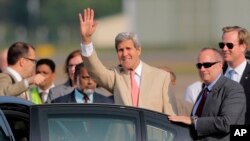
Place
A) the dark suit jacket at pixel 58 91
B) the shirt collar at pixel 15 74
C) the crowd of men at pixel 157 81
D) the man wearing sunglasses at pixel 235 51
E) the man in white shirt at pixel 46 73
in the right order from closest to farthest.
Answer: the crowd of men at pixel 157 81 → the man wearing sunglasses at pixel 235 51 → the shirt collar at pixel 15 74 → the dark suit jacket at pixel 58 91 → the man in white shirt at pixel 46 73

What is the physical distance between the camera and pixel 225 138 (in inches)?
310

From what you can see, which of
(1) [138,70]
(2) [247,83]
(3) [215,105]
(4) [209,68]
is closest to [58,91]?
(1) [138,70]

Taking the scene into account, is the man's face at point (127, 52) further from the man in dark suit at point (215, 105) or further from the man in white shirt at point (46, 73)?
the man in white shirt at point (46, 73)

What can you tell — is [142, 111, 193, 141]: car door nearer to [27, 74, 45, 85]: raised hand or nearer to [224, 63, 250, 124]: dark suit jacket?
[224, 63, 250, 124]: dark suit jacket

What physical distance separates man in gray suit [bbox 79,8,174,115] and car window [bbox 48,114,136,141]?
132cm

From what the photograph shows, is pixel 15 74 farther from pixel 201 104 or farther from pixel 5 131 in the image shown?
pixel 5 131

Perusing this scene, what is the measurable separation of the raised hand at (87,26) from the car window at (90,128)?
4.88 ft

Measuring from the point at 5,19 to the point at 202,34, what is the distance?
3021 cm

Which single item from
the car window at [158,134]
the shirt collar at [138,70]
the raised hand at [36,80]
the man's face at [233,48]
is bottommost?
the car window at [158,134]

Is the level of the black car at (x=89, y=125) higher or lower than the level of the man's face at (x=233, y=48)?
lower

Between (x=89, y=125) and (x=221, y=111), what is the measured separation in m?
1.22

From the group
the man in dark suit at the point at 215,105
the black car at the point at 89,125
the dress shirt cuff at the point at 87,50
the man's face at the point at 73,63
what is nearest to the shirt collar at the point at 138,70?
the dress shirt cuff at the point at 87,50

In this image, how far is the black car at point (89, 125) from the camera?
→ 7168 mm

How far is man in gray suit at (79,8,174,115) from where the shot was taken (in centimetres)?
866
